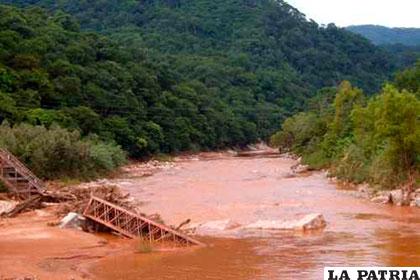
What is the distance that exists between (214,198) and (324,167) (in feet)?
86.1

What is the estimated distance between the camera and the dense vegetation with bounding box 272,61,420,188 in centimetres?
3750

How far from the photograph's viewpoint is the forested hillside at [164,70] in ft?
242

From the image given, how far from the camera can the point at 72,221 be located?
2645 centimetres

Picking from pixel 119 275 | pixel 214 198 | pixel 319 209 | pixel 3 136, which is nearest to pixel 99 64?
pixel 3 136

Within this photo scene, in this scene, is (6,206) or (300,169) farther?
(300,169)

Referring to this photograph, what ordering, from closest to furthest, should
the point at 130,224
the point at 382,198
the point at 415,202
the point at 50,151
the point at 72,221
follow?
the point at 130,224 → the point at 72,221 → the point at 415,202 → the point at 382,198 → the point at 50,151

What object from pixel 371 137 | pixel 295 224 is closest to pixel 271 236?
pixel 295 224

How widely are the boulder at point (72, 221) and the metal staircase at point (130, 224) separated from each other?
0.87 ft

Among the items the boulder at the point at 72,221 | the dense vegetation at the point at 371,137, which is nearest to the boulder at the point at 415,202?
the dense vegetation at the point at 371,137

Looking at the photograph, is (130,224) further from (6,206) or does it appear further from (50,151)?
(50,151)

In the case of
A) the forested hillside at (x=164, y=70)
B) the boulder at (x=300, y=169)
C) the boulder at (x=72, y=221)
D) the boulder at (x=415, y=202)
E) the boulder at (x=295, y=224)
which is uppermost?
the forested hillside at (x=164, y=70)

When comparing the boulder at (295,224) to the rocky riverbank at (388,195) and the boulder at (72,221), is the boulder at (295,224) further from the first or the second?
the rocky riverbank at (388,195)

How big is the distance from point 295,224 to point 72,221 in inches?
336

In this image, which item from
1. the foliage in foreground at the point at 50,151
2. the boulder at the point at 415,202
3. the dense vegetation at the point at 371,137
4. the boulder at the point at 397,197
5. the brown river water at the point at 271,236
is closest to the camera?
the brown river water at the point at 271,236
